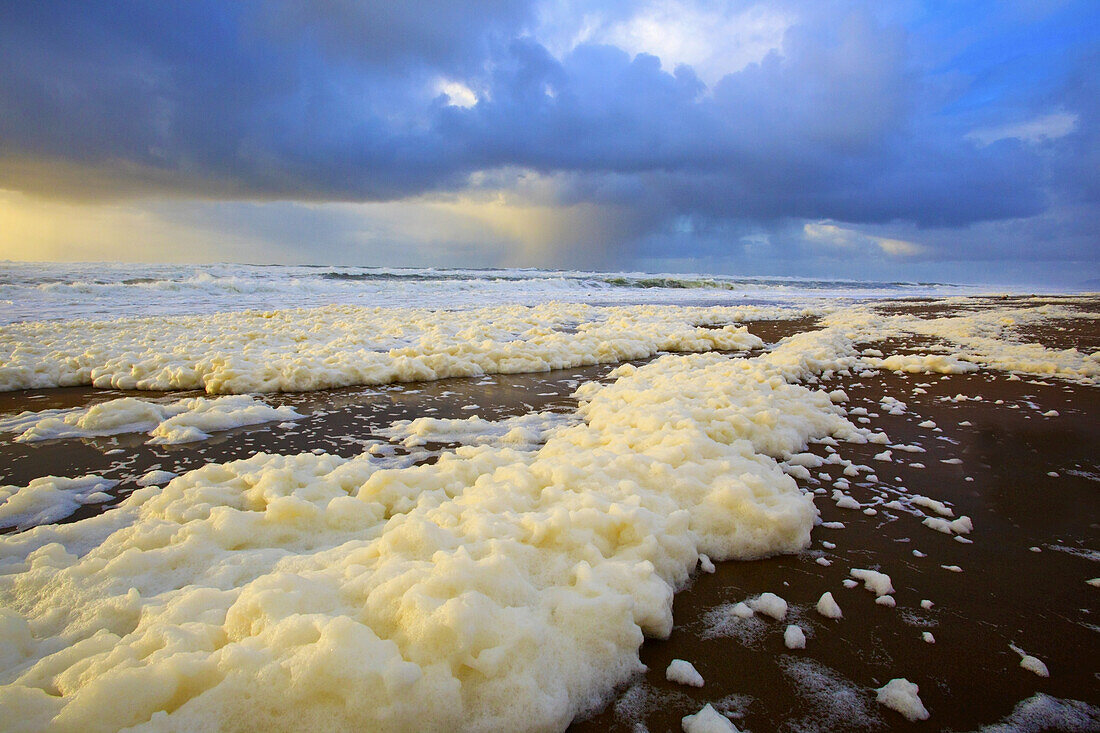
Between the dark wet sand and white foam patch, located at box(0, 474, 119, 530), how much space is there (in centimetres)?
13

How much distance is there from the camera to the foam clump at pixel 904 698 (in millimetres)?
1626

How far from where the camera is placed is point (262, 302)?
17.6 metres

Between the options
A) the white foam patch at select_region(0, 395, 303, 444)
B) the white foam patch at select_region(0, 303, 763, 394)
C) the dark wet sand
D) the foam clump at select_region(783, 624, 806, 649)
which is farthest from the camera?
the white foam patch at select_region(0, 303, 763, 394)

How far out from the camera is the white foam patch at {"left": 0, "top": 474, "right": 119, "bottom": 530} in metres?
2.89

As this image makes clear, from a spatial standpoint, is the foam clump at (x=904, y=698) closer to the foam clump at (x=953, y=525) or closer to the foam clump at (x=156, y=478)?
the foam clump at (x=953, y=525)

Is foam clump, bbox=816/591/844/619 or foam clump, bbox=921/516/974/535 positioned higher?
foam clump, bbox=921/516/974/535

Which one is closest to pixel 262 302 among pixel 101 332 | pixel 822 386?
pixel 101 332

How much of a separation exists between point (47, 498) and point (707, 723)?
12.2ft

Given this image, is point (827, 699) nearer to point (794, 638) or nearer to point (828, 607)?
point (794, 638)

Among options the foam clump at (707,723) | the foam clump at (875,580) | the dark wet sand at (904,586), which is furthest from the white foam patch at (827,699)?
the foam clump at (875,580)

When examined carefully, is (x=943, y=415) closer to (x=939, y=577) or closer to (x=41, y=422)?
(x=939, y=577)

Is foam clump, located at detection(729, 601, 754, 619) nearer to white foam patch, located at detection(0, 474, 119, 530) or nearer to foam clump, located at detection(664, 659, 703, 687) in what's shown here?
foam clump, located at detection(664, 659, 703, 687)

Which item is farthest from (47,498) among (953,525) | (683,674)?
(953,525)

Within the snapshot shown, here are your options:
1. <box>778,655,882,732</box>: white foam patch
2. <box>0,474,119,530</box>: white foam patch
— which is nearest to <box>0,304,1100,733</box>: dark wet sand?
<box>778,655,882,732</box>: white foam patch
